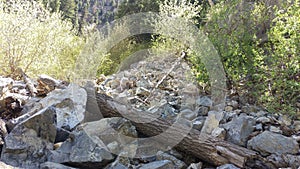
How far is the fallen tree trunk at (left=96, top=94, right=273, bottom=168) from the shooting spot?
294cm

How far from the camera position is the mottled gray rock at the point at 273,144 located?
3.01m

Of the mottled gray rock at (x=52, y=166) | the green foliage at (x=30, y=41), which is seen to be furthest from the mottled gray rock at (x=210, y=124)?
the green foliage at (x=30, y=41)

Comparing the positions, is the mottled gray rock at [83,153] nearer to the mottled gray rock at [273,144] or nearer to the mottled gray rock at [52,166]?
the mottled gray rock at [52,166]

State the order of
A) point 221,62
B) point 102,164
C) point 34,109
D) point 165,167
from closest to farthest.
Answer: point 165,167, point 102,164, point 34,109, point 221,62

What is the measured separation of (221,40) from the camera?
16.4 feet

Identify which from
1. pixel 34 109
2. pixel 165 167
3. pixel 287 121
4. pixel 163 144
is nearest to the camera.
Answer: pixel 165 167

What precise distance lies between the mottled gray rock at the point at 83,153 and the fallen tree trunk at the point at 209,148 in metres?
0.67

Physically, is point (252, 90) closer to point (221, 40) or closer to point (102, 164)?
point (221, 40)

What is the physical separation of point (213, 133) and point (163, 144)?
63 centimetres

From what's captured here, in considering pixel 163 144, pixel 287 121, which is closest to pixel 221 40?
pixel 287 121

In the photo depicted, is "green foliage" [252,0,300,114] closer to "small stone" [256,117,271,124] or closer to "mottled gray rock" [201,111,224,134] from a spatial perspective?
"small stone" [256,117,271,124]

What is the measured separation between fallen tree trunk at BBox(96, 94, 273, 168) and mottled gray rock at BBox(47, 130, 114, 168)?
667 millimetres

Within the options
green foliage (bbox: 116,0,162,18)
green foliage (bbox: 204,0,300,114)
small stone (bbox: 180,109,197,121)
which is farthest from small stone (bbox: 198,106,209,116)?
green foliage (bbox: 116,0,162,18)

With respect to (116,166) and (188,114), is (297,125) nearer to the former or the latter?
(188,114)
